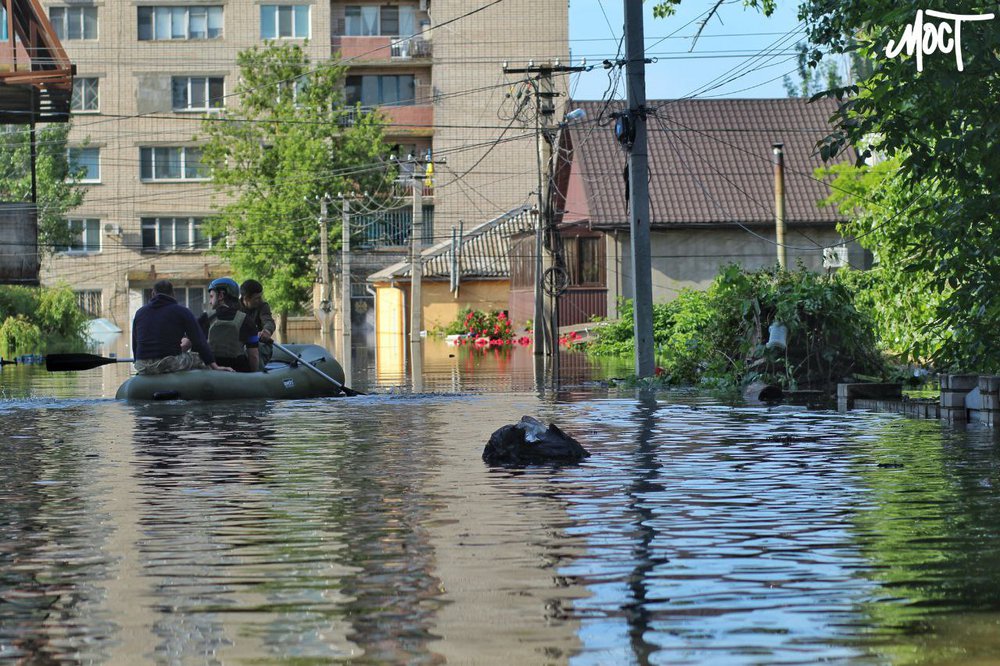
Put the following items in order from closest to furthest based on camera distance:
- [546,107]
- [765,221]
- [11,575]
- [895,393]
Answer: [11,575], [895,393], [546,107], [765,221]

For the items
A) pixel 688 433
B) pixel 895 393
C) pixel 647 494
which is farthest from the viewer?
pixel 895 393

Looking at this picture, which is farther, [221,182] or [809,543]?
[221,182]

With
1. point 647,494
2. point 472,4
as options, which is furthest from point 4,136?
point 647,494

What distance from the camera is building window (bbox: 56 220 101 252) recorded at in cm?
8456

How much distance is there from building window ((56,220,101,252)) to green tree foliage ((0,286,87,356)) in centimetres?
1685

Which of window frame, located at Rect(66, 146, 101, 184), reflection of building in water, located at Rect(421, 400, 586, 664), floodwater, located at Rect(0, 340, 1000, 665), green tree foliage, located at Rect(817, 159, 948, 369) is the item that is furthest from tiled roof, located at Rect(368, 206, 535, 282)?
reflection of building in water, located at Rect(421, 400, 586, 664)

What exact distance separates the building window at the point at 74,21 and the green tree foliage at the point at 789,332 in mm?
62728

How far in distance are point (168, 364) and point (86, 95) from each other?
6369 cm

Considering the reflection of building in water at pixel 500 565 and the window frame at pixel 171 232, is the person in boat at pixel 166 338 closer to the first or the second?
the reflection of building in water at pixel 500 565

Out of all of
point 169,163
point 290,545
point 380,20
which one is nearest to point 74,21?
point 169,163

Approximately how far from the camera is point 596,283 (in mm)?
57281

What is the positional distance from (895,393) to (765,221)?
33.7m

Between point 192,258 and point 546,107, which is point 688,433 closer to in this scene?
point 546,107

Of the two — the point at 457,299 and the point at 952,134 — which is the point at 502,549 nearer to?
the point at 952,134
